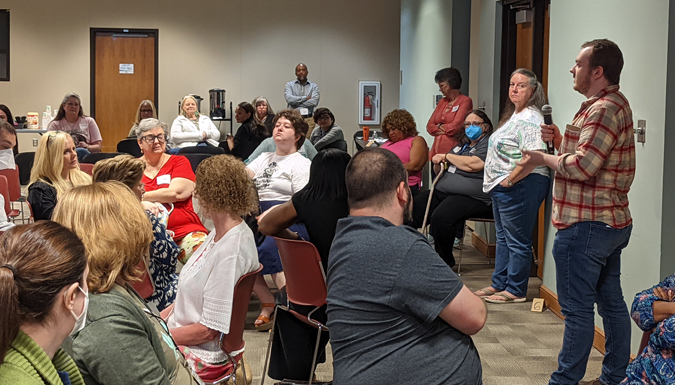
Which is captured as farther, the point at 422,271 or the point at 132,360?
the point at 422,271

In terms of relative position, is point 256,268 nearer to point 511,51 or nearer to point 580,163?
point 580,163

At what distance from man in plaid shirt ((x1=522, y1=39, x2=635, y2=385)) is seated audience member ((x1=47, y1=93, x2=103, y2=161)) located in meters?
6.87

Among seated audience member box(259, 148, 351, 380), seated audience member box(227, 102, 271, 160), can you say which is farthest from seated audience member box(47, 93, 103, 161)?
seated audience member box(259, 148, 351, 380)

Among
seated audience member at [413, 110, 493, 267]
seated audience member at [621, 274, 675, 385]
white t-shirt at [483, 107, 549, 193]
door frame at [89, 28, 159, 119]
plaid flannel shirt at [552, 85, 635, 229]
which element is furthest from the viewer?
door frame at [89, 28, 159, 119]

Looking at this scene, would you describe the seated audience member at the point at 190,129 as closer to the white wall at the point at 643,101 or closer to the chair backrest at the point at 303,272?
the white wall at the point at 643,101

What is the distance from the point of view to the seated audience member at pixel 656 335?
2164 millimetres

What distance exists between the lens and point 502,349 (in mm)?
3996

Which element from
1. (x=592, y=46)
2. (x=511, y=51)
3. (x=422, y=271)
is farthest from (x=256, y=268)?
(x=511, y=51)

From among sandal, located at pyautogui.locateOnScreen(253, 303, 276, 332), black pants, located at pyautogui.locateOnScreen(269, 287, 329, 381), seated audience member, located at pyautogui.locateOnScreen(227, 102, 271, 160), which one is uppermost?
seated audience member, located at pyautogui.locateOnScreen(227, 102, 271, 160)

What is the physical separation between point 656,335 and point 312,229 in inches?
58.5

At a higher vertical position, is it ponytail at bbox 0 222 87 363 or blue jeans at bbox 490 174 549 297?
ponytail at bbox 0 222 87 363

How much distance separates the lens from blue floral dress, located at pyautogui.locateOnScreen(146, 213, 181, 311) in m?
2.96

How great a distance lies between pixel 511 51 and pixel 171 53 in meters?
8.34

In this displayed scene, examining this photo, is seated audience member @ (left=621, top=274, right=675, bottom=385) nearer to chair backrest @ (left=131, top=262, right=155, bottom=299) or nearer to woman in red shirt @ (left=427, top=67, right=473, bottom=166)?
chair backrest @ (left=131, top=262, right=155, bottom=299)
